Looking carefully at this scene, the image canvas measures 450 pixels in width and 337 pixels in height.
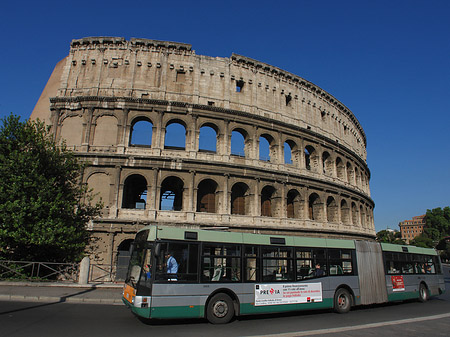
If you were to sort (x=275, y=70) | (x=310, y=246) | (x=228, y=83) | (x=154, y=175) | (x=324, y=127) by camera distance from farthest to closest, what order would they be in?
(x=324, y=127)
(x=275, y=70)
(x=228, y=83)
(x=154, y=175)
(x=310, y=246)

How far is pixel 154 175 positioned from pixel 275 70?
14.1 meters

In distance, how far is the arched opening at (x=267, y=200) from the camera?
930 inches

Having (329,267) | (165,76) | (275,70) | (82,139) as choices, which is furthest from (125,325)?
(275,70)

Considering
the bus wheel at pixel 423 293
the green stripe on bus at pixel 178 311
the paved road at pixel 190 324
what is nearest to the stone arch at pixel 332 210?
the bus wheel at pixel 423 293

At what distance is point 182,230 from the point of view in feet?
28.0

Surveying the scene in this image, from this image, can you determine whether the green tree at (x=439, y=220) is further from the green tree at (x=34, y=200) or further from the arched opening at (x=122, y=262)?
the green tree at (x=34, y=200)

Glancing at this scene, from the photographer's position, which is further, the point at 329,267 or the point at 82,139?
the point at 82,139

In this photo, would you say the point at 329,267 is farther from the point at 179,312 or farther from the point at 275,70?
the point at 275,70

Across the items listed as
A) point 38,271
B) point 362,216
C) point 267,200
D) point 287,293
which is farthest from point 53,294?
point 362,216

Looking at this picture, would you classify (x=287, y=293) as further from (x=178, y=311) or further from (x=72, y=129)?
(x=72, y=129)

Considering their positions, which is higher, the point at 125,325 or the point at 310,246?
the point at 310,246

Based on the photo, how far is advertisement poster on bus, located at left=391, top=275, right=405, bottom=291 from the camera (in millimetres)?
12203

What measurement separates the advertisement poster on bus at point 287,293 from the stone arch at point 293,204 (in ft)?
48.4

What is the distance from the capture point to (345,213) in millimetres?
29031
